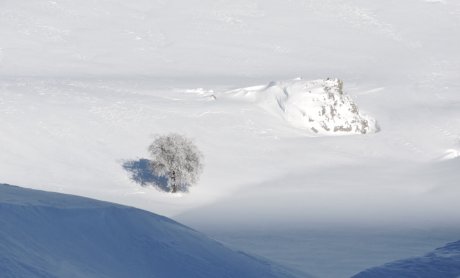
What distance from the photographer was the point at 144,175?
33562 mm

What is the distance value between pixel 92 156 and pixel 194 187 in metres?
5.03

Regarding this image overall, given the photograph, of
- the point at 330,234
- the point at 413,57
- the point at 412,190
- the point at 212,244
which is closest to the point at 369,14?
the point at 413,57

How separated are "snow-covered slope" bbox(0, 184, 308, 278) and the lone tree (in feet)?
54.9

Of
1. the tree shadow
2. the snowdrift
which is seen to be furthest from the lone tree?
the snowdrift

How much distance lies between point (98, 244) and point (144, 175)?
2054 cm

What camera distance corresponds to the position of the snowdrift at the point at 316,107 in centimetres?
4250

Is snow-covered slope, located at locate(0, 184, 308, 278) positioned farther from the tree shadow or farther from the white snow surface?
the tree shadow

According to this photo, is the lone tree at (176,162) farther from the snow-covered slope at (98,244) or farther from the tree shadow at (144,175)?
the snow-covered slope at (98,244)

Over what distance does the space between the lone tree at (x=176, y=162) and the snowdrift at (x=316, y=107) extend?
10950 mm

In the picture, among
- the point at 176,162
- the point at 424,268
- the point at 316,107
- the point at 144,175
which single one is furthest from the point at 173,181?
the point at 424,268

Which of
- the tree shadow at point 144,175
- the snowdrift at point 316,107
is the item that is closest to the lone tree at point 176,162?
the tree shadow at point 144,175

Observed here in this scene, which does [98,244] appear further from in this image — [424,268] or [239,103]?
[239,103]

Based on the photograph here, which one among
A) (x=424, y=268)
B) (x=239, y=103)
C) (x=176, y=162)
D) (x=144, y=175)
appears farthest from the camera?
(x=239, y=103)

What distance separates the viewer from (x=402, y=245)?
81.3 feet
